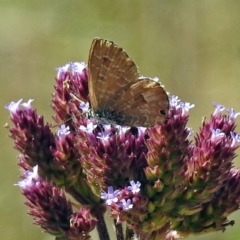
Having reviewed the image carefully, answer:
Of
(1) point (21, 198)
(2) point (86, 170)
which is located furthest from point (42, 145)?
(1) point (21, 198)

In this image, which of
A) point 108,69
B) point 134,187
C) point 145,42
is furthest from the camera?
point 145,42

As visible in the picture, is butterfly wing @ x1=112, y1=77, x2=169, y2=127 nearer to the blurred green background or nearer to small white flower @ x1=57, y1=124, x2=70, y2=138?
small white flower @ x1=57, y1=124, x2=70, y2=138

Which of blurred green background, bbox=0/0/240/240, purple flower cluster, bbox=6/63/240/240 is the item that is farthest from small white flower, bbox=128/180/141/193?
blurred green background, bbox=0/0/240/240

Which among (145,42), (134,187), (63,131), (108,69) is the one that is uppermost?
(145,42)

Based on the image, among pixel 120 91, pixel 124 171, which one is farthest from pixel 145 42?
pixel 124 171

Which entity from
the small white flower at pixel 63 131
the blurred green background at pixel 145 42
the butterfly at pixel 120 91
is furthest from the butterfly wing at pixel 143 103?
the blurred green background at pixel 145 42

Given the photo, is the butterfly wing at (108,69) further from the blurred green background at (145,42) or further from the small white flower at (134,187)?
the blurred green background at (145,42)

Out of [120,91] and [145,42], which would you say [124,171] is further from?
[145,42]
